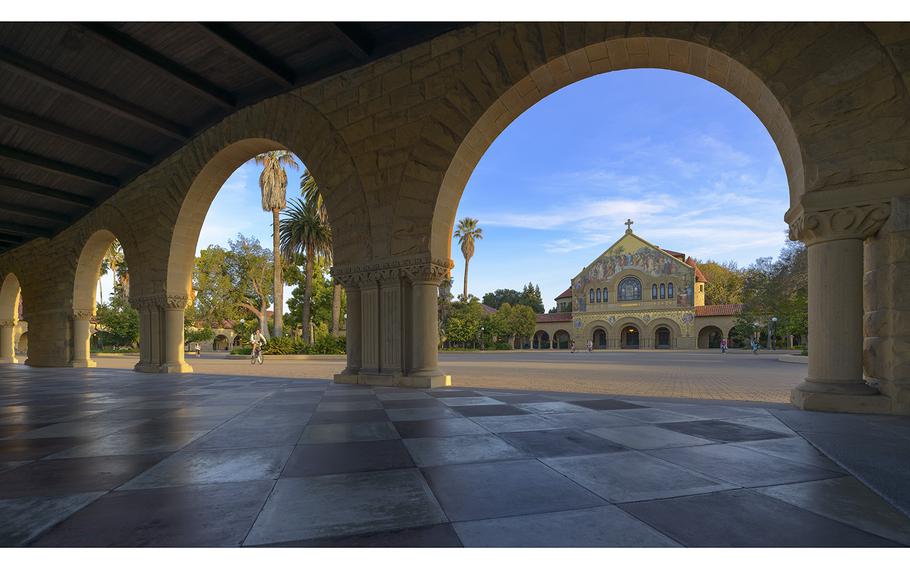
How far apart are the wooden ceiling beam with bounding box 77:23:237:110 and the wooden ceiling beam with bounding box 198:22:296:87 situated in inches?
47.8

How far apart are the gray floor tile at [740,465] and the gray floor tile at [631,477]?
140 mm

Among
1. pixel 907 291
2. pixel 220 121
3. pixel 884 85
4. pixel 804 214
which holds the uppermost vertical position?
pixel 220 121

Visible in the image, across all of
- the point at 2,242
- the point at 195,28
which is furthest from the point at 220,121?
the point at 2,242

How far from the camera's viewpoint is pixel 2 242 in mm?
18891

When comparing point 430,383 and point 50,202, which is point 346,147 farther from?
point 50,202

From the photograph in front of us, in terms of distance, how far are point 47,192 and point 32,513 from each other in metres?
14.8

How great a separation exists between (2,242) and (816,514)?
26528 mm

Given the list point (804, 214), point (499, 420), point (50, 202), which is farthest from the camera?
point (50, 202)

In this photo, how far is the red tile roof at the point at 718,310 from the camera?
43.5m

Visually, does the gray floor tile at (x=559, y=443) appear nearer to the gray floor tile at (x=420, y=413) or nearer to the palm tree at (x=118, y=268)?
the gray floor tile at (x=420, y=413)

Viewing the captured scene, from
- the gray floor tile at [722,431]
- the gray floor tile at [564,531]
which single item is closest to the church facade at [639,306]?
the gray floor tile at [722,431]

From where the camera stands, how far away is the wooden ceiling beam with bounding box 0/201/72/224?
13.8 meters

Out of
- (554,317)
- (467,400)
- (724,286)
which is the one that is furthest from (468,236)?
(467,400)

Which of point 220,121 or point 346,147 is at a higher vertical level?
point 220,121
